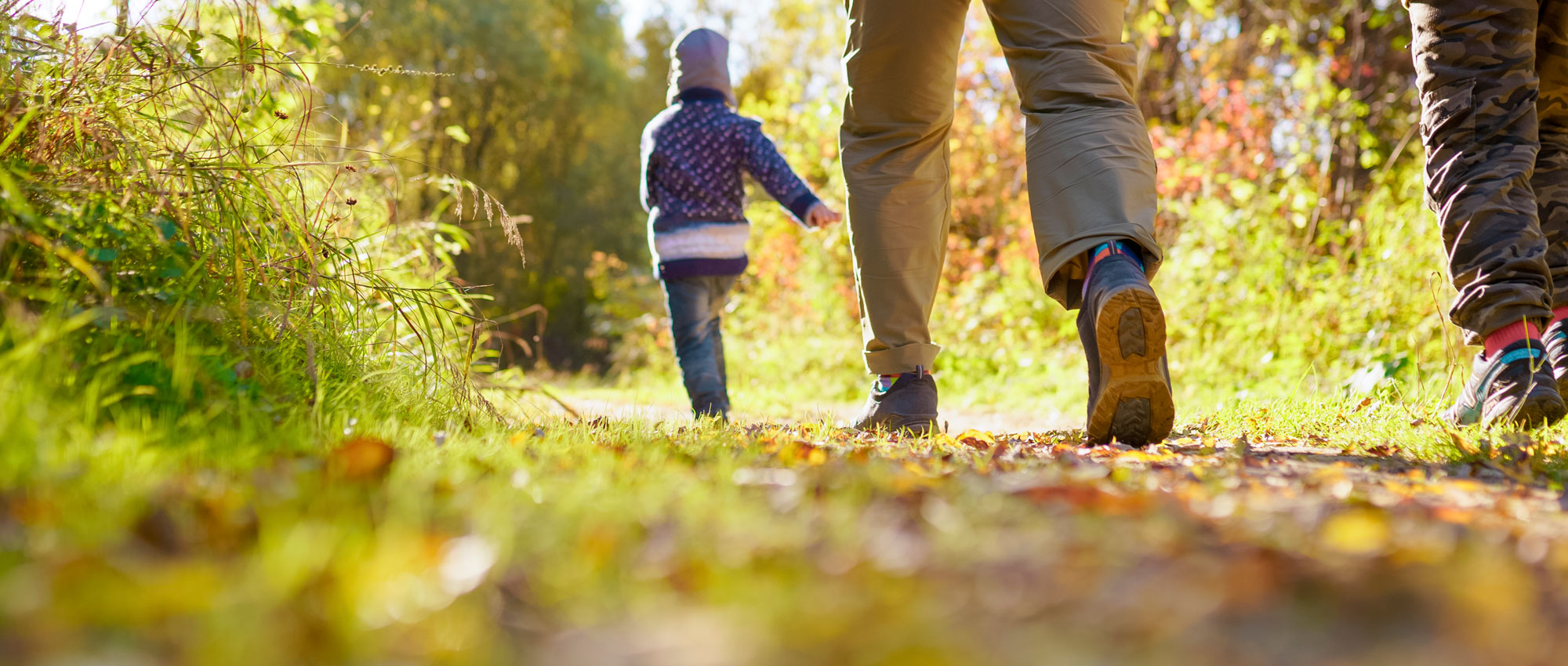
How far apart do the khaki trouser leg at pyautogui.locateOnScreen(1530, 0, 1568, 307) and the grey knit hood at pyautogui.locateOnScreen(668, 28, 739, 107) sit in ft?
10.2

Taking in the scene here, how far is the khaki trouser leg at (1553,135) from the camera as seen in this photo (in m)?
2.31

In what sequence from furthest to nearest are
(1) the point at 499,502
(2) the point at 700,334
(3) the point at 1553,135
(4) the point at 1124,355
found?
(2) the point at 700,334 → (3) the point at 1553,135 → (4) the point at 1124,355 → (1) the point at 499,502

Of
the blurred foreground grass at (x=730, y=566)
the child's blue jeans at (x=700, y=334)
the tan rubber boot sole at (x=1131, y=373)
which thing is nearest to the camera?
the blurred foreground grass at (x=730, y=566)

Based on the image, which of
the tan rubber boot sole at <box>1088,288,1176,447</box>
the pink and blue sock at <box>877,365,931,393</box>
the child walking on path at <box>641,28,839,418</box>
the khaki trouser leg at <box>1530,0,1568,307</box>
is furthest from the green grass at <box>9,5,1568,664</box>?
the child walking on path at <box>641,28,839,418</box>

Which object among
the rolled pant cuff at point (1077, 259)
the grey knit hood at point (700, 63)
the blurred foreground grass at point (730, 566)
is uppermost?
the grey knit hood at point (700, 63)

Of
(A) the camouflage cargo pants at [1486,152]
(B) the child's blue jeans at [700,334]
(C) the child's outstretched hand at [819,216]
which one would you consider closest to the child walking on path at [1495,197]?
(A) the camouflage cargo pants at [1486,152]

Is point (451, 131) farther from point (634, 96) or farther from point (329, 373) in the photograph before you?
point (634, 96)

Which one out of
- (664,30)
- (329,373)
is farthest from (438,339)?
(664,30)

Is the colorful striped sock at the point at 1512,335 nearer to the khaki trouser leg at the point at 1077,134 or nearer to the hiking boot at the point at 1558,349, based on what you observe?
the hiking boot at the point at 1558,349

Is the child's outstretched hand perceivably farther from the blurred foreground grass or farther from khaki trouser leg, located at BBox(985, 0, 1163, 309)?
the blurred foreground grass

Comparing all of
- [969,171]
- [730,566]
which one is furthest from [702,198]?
[969,171]

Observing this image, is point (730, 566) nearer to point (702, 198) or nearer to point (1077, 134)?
point (1077, 134)

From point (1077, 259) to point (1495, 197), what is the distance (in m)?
0.94

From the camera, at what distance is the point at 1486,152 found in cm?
216
